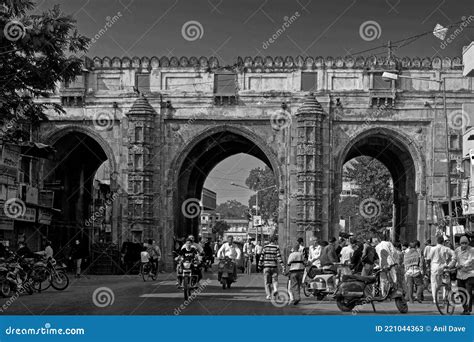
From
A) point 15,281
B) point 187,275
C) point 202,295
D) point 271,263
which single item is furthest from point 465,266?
point 15,281

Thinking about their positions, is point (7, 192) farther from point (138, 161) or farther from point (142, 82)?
point (142, 82)

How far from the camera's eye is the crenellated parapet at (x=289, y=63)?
37.9 metres

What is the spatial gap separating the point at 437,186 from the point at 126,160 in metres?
13.7

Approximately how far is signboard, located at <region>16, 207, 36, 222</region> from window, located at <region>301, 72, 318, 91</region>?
42.2 feet

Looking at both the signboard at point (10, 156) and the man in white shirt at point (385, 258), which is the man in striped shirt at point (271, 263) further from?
the signboard at point (10, 156)

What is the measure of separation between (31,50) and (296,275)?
7.69 metres

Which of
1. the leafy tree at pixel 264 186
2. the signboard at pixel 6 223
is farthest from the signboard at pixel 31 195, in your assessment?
the leafy tree at pixel 264 186

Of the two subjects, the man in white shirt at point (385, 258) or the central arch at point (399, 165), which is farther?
the central arch at point (399, 165)

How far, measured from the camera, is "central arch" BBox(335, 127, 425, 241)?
37.8m

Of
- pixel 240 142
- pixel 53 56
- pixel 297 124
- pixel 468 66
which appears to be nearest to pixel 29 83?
pixel 53 56

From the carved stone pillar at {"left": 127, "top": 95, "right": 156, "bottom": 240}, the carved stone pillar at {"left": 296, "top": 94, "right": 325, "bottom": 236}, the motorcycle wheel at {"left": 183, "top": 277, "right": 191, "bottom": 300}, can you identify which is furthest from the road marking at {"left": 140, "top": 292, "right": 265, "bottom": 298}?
the carved stone pillar at {"left": 127, "top": 95, "right": 156, "bottom": 240}

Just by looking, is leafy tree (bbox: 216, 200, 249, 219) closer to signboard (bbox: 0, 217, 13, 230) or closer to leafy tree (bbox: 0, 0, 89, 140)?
signboard (bbox: 0, 217, 13, 230)

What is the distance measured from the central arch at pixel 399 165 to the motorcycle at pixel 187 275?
63.7 ft

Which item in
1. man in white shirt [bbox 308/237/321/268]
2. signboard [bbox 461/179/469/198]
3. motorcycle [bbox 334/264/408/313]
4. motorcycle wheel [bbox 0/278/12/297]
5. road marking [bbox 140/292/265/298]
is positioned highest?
signboard [bbox 461/179/469/198]
